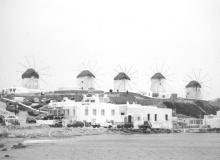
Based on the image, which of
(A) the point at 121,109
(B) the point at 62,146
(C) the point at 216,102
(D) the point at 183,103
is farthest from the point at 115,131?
(C) the point at 216,102

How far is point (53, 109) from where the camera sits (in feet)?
243

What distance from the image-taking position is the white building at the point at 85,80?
11419 centimetres

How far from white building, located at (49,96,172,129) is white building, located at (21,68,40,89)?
118ft

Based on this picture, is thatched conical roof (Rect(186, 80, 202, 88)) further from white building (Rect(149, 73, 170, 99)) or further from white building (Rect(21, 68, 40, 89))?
white building (Rect(21, 68, 40, 89))

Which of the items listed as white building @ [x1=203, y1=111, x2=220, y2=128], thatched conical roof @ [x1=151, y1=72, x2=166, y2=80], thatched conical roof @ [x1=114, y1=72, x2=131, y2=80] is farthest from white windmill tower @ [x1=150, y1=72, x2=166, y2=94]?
white building @ [x1=203, y1=111, x2=220, y2=128]

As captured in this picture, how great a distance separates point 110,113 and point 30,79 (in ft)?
140

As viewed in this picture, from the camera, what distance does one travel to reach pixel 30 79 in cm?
11188

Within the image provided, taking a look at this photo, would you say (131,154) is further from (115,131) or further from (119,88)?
(119,88)

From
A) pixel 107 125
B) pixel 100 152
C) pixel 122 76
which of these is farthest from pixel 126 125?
pixel 122 76

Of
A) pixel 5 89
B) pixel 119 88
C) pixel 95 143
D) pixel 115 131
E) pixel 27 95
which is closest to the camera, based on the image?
pixel 95 143

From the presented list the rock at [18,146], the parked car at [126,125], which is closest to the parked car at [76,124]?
the parked car at [126,125]

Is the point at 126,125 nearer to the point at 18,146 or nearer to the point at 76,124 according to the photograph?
the point at 76,124

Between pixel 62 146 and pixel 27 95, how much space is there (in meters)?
55.9

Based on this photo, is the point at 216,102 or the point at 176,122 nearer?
the point at 176,122
